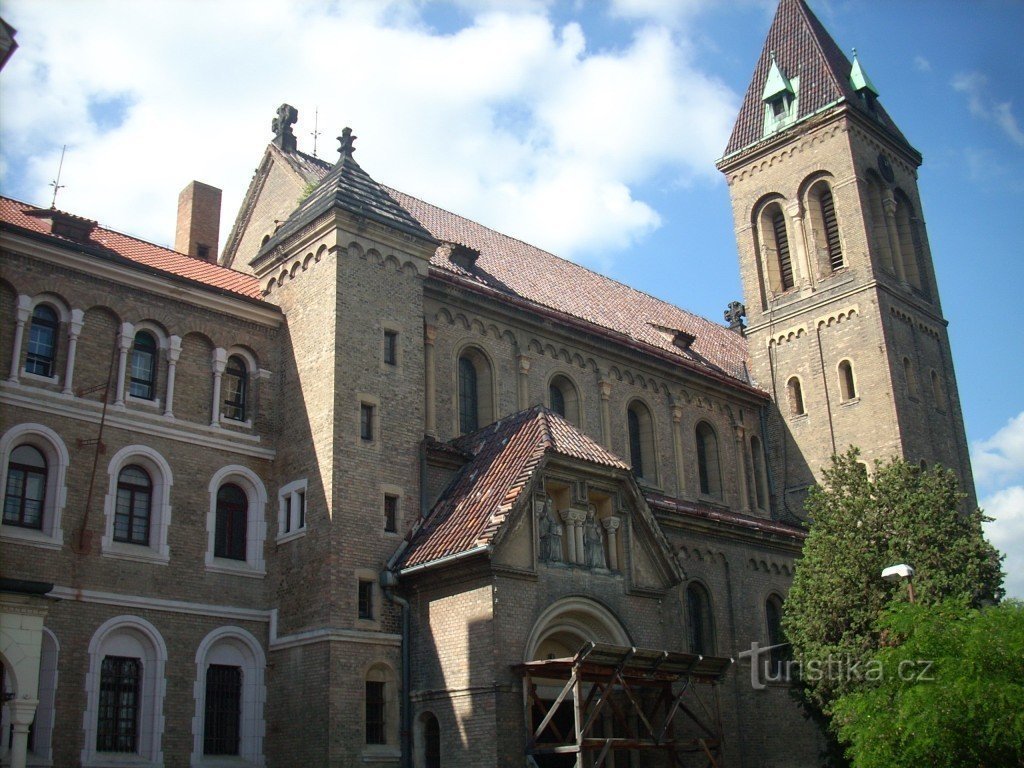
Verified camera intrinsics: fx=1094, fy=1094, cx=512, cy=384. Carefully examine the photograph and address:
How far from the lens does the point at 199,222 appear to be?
1118 inches

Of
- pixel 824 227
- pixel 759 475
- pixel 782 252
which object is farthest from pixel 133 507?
pixel 824 227

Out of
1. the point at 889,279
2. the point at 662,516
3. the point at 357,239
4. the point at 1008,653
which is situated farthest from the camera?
the point at 889,279

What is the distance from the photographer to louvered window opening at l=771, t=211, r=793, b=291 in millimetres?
39531

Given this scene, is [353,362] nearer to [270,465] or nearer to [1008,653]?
[270,465]

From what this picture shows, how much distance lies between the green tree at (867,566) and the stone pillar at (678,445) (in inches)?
289

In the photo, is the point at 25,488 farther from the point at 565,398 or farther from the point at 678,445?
the point at 678,445

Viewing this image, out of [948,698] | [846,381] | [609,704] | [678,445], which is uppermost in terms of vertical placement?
[846,381]

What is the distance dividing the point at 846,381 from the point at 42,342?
25.6m

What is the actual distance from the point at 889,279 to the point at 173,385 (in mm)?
25494

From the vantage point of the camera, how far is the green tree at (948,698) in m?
17.7

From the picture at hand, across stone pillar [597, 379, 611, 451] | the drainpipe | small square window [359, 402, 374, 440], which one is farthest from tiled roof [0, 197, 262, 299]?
stone pillar [597, 379, 611, 451]

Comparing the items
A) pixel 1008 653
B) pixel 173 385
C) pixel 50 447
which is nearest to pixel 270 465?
pixel 173 385

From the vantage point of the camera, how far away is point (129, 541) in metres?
20.5

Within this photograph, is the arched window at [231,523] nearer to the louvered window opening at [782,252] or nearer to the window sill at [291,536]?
the window sill at [291,536]
